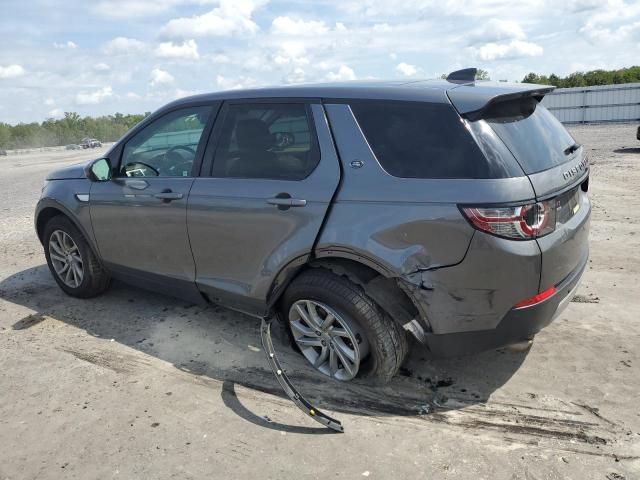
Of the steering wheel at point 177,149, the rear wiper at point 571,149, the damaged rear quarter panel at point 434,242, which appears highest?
the steering wheel at point 177,149

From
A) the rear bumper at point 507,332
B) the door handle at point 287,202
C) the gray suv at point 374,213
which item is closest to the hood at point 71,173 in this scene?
the gray suv at point 374,213

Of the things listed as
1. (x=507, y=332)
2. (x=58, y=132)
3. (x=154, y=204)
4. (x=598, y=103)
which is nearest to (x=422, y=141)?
(x=507, y=332)

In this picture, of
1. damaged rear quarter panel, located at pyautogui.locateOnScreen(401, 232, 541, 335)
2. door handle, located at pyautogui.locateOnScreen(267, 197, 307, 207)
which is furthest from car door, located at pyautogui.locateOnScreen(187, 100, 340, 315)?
damaged rear quarter panel, located at pyautogui.locateOnScreen(401, 232, 541, 335)

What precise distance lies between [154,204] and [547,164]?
9.03ft

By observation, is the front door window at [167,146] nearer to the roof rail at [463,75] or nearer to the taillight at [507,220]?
the roof rail at [463,75]

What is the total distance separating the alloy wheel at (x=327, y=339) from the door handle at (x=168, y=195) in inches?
47.4

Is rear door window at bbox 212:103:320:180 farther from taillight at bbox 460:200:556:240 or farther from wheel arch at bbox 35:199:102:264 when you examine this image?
wheel arch at bbox 35:199:102:264

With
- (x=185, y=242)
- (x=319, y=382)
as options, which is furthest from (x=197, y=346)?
(x=319, y=382)

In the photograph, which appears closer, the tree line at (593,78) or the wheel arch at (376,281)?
the wheel arch at (376,281)

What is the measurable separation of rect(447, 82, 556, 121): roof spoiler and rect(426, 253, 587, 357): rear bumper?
108 cm

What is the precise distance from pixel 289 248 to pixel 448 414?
1.37 metres

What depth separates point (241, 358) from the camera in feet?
12.7

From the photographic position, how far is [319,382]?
138 inches

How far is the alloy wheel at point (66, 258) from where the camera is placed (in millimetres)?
4977
